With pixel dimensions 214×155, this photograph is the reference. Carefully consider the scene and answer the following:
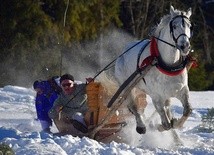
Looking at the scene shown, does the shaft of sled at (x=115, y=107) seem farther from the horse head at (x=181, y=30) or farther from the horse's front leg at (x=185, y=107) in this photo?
the horse head at (x=181, y=30)

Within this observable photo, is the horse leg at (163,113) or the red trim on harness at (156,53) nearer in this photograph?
the red trim on harness at (156,53)

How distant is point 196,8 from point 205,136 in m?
14.8

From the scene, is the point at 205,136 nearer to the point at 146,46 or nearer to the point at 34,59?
the point at 146,46

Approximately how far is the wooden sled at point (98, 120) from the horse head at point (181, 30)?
138 cm

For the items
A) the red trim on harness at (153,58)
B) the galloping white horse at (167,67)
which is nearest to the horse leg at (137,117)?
the galloping white horse at (167,67)

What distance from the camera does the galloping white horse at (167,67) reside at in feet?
28.7

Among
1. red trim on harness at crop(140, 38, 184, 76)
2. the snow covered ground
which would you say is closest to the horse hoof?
the snow covered ground

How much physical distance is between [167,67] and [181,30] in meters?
0.51

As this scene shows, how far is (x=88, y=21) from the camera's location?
21.6 metres

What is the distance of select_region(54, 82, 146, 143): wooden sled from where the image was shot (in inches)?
379

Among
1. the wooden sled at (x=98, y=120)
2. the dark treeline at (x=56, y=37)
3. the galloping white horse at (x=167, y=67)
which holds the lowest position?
the dark treeline at (x=56, y=37)

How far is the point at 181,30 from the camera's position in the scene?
28.2 feet

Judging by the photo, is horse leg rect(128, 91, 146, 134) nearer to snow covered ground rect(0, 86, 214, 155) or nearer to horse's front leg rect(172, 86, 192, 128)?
snow covered ground rect(0, 86, 214, 155)

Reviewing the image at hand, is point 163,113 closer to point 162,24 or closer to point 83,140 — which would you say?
point 162,24
